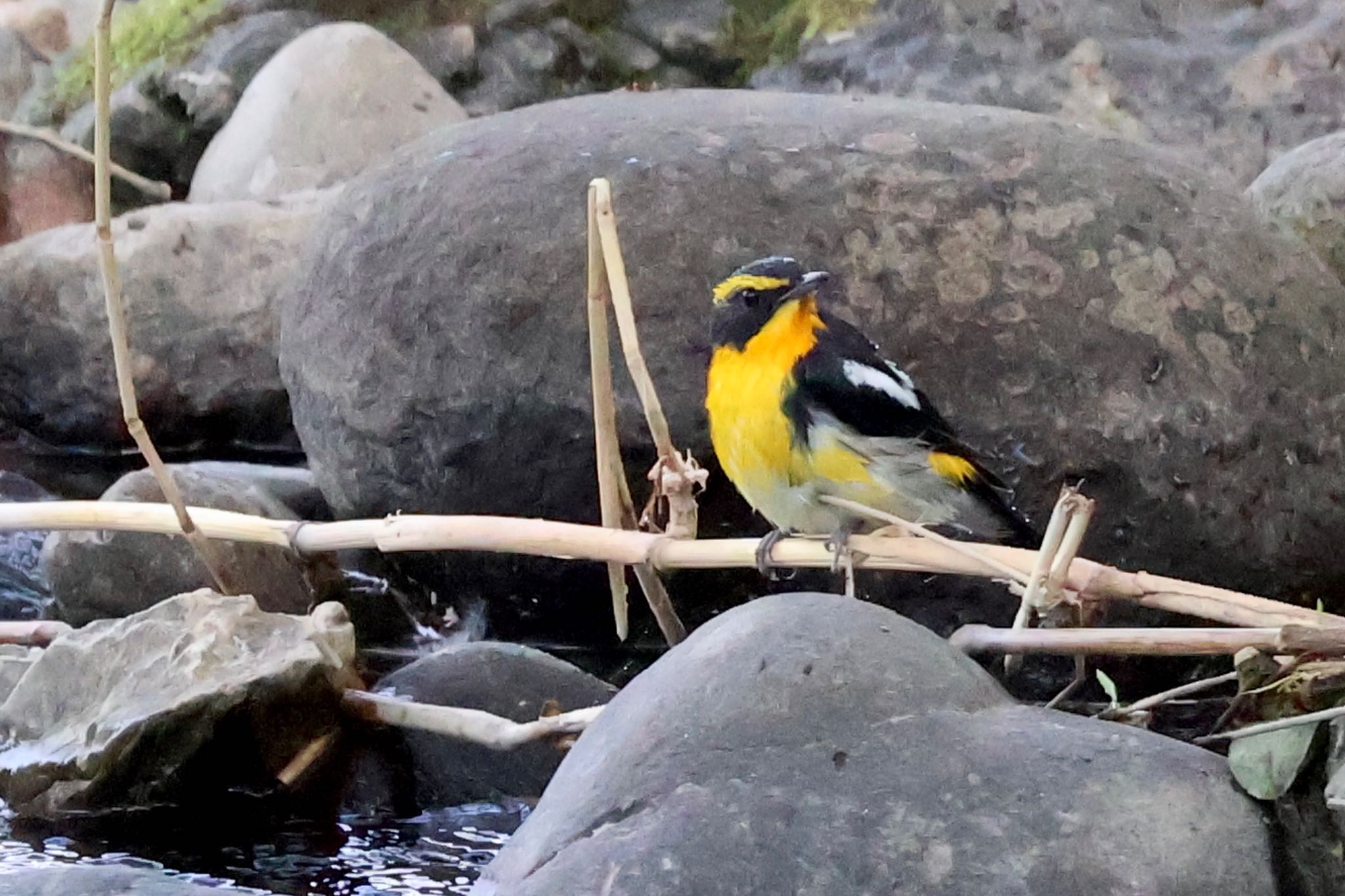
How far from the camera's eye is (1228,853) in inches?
90.8

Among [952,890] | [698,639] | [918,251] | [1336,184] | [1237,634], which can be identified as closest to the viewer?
[952,890]

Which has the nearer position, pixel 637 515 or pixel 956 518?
pixel 956 518

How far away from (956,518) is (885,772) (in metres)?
1.33

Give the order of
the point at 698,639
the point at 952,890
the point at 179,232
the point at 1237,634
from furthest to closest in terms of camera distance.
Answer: the point at 179,232, the point at 698,639, the point at 1237,634, the point at 952,890

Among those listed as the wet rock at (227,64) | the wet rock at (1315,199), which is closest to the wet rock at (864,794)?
the wet rock at (1315,199)

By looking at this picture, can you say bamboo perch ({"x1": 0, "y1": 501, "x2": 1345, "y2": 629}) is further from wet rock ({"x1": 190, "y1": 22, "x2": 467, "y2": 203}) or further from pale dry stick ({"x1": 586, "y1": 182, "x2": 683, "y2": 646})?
wet rock ({"x1": 190, "y1": 22, "x2": 467, "y2": 203})

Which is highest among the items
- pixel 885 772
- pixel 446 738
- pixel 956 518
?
pixel 885 772

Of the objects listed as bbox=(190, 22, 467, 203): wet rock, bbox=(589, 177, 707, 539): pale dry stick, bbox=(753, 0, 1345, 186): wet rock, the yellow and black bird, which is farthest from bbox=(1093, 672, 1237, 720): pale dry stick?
bbox=(190, 22, 467, 203): wet rock

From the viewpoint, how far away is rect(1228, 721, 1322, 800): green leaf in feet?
7.72

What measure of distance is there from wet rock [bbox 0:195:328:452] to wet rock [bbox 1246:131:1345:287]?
3.89 m

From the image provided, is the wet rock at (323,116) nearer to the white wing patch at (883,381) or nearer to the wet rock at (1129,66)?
the wet rock at (1129,66)

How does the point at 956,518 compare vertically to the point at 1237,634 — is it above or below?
below

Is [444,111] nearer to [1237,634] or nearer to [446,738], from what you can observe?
[446,738]

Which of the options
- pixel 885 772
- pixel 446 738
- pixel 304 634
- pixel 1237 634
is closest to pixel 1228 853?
pixel 1237 634
